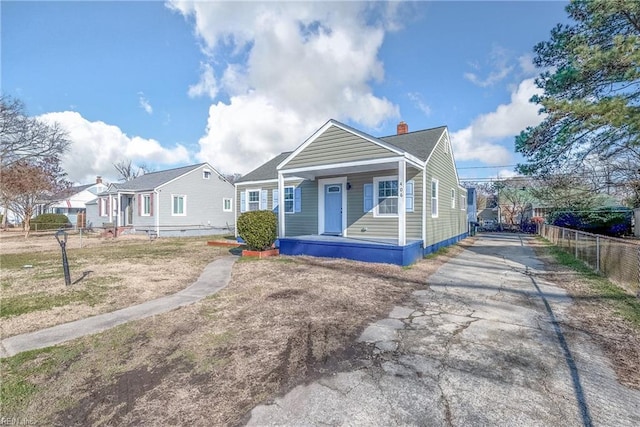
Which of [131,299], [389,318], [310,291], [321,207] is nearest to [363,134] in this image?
[321,207]

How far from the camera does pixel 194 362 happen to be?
10.3 ft

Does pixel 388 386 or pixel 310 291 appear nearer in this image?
pixel 388 386

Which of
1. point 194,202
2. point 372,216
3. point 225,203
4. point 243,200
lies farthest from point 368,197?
point 225,203

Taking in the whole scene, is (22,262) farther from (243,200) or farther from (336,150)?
(336,150)

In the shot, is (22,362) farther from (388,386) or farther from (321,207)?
(321,207)

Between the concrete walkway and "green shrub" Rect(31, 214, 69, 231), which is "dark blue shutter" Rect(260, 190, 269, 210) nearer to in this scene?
the concrete walkway

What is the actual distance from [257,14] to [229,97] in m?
8.93

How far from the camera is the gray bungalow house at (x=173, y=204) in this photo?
20.1m

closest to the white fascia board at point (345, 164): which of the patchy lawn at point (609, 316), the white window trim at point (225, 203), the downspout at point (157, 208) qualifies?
the patchy lawn at point (609, 316)

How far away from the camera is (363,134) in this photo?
953cm

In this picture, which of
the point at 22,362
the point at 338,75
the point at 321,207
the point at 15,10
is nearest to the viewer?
the point at 22,362

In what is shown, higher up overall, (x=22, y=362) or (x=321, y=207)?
(x=321, y=207)

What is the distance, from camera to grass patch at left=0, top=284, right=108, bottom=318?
192 inches

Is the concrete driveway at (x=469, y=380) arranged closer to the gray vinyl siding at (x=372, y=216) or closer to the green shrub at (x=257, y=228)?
the gray vinyl siding at (x=372, y=216)
